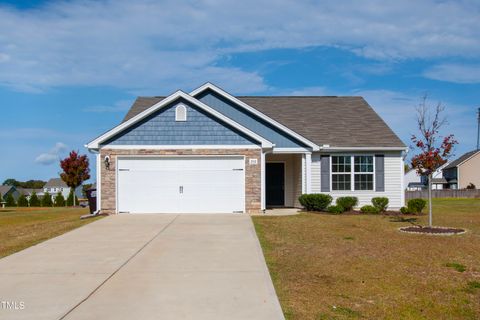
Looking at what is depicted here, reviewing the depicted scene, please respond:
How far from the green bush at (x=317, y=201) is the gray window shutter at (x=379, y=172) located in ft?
8.58

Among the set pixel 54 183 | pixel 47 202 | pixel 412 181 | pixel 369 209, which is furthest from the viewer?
pixel 54 183

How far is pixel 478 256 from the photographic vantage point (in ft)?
34.3

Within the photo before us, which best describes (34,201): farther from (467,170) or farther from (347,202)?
(467,170)

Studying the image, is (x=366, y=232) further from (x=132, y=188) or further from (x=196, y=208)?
(x=132, y=188)

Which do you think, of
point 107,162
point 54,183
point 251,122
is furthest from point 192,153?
point 54,183

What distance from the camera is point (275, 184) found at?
24.0 metres

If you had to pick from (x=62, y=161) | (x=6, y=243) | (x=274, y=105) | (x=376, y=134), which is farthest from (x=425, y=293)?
(x=62, y=161)

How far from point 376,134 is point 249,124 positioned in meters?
5.74

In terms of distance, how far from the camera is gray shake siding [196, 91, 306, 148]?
2153 cm

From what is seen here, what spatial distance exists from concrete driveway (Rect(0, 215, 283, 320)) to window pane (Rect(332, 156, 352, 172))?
9019 mm

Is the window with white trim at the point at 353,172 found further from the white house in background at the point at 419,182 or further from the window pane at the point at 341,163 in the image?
the white house in background at the point at 419,182

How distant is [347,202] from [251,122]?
17.4 ft

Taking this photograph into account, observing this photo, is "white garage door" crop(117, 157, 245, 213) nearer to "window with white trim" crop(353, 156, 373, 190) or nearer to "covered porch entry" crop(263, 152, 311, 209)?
"covered porch entry" crop(263, 152, 311, 209)

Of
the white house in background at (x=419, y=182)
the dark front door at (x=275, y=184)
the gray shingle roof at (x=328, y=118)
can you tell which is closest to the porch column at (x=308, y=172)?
the gray shingle roof at (x=328, y=118)
